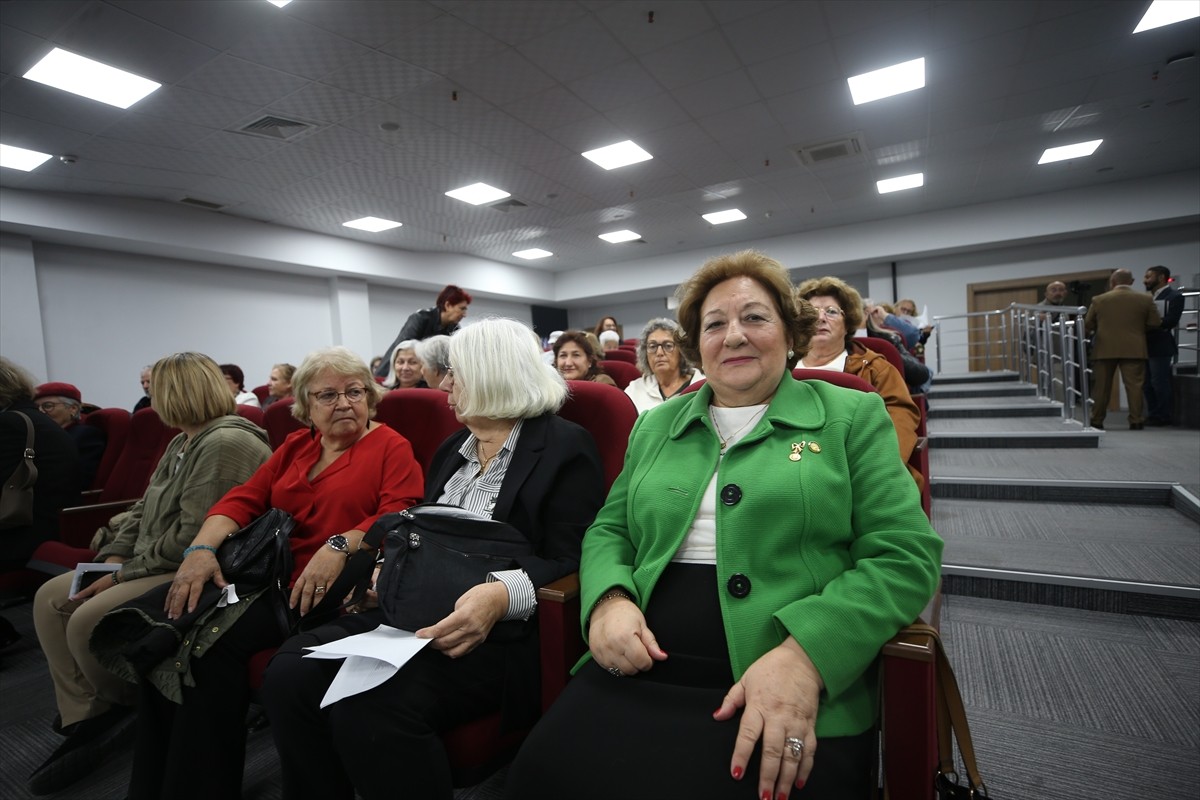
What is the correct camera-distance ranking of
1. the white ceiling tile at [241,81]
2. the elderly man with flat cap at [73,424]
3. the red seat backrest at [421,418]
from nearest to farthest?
the red seat backrest at [421,418] → the elderly man with flat cap at [73,424] → the white ceiling tile at [241,81]

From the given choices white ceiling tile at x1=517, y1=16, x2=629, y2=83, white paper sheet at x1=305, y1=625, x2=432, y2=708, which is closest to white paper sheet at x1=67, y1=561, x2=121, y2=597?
white paper sheet at x1=305, y1=625, x2=432, y2=708

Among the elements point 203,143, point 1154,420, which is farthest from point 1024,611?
point 203,143

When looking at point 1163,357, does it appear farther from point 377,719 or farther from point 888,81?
point 377,719

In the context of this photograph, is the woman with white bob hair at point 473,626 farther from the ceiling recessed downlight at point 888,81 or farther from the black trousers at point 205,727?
the ceiling recessed downlight at point 888,81

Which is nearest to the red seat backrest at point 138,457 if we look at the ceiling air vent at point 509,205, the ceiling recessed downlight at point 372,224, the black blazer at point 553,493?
the black blazer at point 553,493

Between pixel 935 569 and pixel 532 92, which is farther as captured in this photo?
pixel 532 92

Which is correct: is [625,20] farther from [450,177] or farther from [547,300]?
A: [547,300]

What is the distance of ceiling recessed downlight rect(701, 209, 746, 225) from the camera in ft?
26.0

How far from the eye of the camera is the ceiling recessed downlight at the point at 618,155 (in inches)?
215

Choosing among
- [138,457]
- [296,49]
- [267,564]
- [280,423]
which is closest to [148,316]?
[296,49]

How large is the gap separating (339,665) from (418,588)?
0.73 feet

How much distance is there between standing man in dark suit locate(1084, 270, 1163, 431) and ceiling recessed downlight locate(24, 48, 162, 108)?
26.0 ft

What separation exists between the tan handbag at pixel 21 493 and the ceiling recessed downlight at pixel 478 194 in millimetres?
4861

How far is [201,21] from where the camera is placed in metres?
3.21
